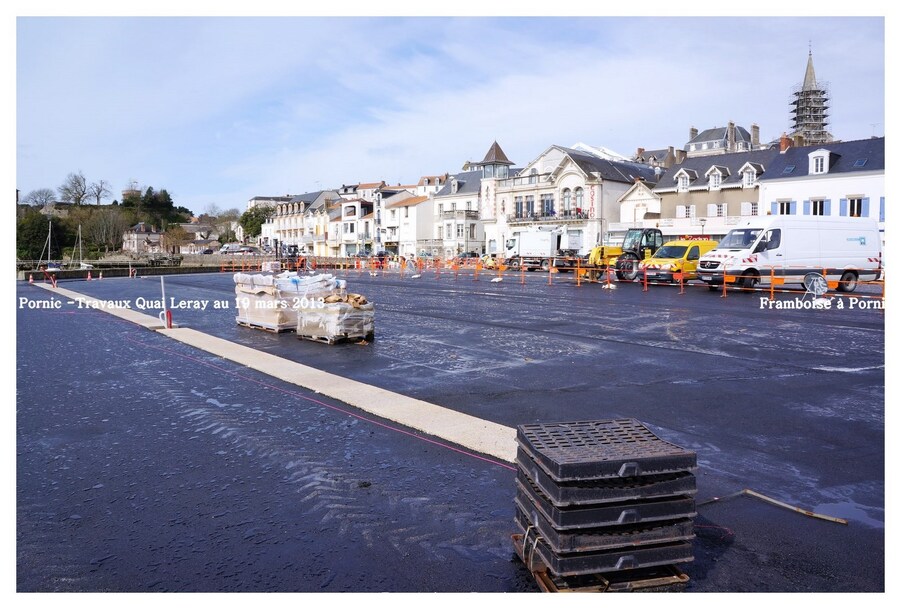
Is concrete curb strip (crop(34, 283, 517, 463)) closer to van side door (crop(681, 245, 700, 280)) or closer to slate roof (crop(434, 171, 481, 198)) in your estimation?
van side door (crop(681, 245, 700, 280))

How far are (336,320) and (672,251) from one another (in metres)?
22.8

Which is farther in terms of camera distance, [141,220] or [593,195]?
[141,220]

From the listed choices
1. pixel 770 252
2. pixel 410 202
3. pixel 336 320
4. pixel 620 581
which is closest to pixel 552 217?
pixel 410 202

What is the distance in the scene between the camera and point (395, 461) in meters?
6.28

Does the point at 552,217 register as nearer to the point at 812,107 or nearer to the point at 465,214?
the point at 465,214

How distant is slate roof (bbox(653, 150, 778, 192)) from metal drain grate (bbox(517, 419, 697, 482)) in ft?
185

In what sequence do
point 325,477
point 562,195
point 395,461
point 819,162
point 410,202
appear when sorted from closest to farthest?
1. point 325,477
2. point 395,461
3. point 819,162
4. point 562,195
5. point 410,202

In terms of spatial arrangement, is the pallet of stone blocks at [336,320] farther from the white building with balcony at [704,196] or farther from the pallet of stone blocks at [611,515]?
the white building with balcony at [704,196]

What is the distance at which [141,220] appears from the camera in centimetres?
12775

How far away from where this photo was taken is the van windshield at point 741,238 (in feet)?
83.8
